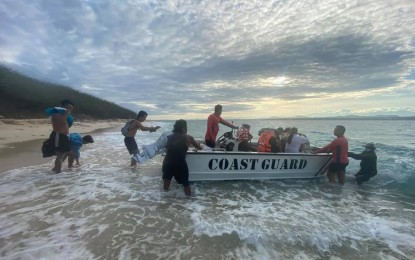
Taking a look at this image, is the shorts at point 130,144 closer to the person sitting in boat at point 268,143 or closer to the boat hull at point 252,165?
the boat hull at point 252,165

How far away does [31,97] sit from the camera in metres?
34.8

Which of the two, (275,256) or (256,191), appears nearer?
(275,256)

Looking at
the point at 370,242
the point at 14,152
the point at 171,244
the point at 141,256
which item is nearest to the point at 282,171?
the point at 370,242

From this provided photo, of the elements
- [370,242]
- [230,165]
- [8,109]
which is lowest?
[370,242]

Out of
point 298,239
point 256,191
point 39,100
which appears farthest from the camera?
point 39,100

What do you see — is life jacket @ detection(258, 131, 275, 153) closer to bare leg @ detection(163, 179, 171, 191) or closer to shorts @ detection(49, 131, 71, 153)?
bare leg @ detection(163, 179, 171, 191)

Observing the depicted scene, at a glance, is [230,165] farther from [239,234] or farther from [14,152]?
[14,152]

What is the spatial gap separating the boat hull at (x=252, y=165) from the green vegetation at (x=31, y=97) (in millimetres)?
26998

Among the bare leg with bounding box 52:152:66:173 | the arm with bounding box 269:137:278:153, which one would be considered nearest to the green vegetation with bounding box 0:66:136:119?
the bare leg with bounding box 52:152:66:173

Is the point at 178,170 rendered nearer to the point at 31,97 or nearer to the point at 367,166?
the point at 367,166

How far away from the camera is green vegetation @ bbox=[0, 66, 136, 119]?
3084 cm

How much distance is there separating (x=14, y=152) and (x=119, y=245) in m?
9.84

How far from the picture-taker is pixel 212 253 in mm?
3789

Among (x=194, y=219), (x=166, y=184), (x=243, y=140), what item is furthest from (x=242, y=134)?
(x=194, y=219)
